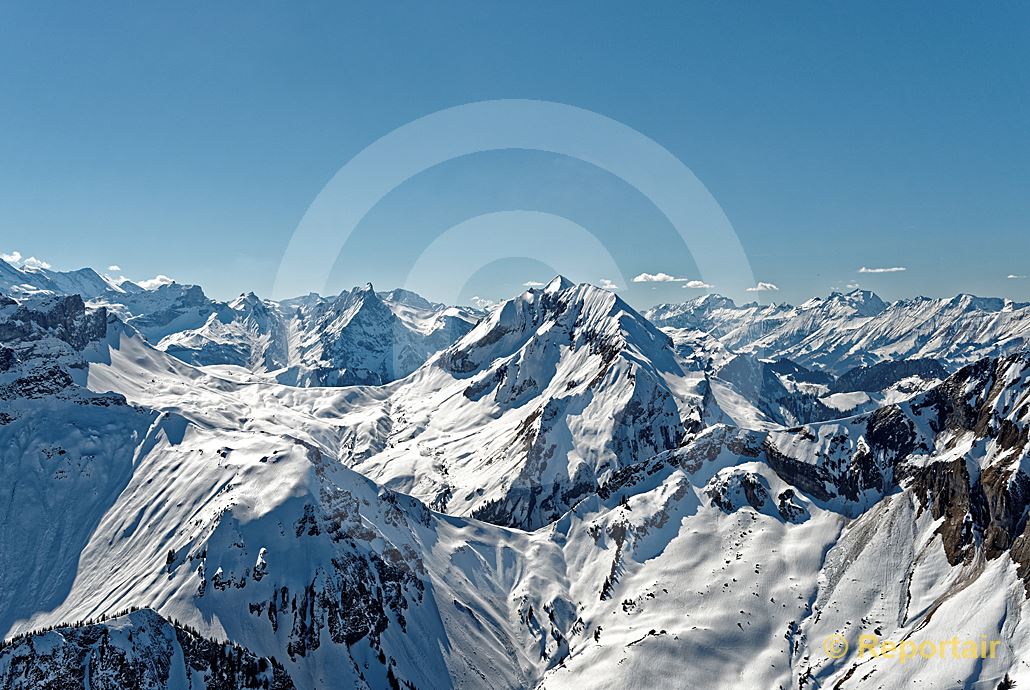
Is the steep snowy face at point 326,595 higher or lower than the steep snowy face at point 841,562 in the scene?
higher

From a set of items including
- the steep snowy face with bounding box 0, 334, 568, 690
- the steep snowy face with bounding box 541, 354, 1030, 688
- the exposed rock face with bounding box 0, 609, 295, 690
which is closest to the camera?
the exposed rock face with bounding box 0, 609, 295, 690

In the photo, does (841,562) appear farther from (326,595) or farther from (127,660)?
(127,660)

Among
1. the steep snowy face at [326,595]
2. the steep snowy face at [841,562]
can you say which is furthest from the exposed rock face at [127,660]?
the steep snowy face at [841,562]

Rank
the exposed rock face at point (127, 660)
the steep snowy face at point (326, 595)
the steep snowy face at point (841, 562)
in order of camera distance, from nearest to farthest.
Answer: the exposed rock face at point (127, 660) < the steep snowy face at point (841, 562) < the steep snowy face at point (326, 595)

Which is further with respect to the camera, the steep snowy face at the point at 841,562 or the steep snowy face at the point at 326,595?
the steep snowy face at the point at 326,595

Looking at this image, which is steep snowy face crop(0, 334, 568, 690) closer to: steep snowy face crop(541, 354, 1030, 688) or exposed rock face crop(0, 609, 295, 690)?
steep snowy face crop(541, 354, 1030, 688)

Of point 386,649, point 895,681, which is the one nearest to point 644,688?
point 895,681

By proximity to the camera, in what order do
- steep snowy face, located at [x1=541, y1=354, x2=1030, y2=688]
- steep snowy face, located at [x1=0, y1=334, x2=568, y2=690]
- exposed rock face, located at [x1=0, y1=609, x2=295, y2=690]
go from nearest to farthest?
exposed rock face, located at [x1=0, y1=609, x2=295, y2=690], steep snowy face, located at [x1=541, y1=354, x2=1030, y2=688], steep snowy face, located at [x1=0, y1=334, x2=568, y2=690]

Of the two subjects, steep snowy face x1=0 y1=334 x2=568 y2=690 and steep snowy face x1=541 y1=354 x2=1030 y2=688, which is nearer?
steep snowy face x1=541 y1=354 x2=1030 y2=688

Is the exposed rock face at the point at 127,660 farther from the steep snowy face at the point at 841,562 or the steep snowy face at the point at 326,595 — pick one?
the steep snowy face at the point at 841,562

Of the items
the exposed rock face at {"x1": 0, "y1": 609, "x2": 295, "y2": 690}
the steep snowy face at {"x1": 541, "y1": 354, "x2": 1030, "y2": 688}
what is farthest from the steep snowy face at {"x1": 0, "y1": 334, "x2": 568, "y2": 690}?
the exposed rock face at {"x1": 0, "y1": 609, "x2": 295, "y2": 690}

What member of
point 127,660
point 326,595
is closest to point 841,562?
point 326,595
